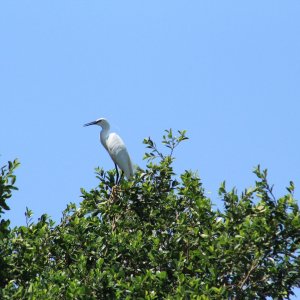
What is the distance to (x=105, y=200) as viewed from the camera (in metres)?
13.2

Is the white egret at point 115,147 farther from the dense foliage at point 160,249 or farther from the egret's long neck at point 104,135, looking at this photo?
the dense foliage at point 160,249

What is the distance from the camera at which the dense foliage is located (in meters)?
10.8

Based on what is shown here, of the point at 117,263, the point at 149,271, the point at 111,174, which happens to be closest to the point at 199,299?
the point at 149,271

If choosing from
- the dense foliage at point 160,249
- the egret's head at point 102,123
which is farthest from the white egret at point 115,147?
the dense foliage at point 160,249

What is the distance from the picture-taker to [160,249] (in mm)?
11859

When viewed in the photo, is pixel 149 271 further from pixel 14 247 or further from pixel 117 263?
pixel 14 247

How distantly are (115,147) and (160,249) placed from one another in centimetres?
485

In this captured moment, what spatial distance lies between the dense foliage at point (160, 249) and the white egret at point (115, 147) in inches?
105

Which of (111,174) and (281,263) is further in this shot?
(111,174)

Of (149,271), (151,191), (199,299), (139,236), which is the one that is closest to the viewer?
(199,299)

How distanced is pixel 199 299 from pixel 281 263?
1617 mm

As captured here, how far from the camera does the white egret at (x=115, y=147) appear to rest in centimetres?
1573

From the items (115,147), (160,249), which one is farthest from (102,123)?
(160,249)

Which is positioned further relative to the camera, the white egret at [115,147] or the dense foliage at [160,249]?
the white egret at [115,147]
